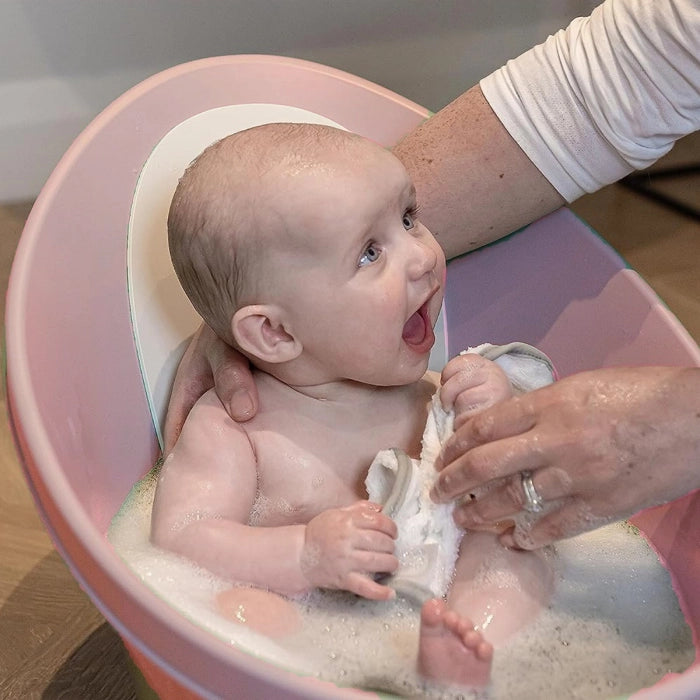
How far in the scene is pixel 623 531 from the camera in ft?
3.29

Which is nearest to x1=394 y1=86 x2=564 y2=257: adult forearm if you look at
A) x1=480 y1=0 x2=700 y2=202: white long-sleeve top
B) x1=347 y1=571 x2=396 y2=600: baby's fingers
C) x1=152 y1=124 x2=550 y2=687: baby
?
x1=480 y1=0 x2=700 y2=202: white long-sleeve top

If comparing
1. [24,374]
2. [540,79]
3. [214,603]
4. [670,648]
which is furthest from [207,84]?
[670,648]

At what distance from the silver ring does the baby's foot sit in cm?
12

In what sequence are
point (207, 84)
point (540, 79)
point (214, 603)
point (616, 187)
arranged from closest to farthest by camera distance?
1. point (214, 603)
2. point (540, 79)
3. point (207, 84)
4. point (616, 187)

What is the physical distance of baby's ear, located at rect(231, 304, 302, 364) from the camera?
85 cm

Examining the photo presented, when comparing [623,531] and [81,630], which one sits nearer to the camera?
[623,531]

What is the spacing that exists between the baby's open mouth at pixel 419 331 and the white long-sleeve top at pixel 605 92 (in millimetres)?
292

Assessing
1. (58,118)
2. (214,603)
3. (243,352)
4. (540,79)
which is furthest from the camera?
(58,118)

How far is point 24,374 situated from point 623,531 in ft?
2.09

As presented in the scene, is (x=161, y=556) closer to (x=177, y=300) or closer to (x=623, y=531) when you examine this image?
(x=177, y=300)

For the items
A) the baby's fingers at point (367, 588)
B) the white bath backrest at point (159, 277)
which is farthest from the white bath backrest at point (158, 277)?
the baby's fingers at point (367, 588)

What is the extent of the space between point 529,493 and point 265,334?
29 centimetres

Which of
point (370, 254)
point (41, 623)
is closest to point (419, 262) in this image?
point (370, 254)

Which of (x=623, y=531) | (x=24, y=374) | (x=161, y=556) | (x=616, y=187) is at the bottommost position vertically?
(x=616, y=187)
